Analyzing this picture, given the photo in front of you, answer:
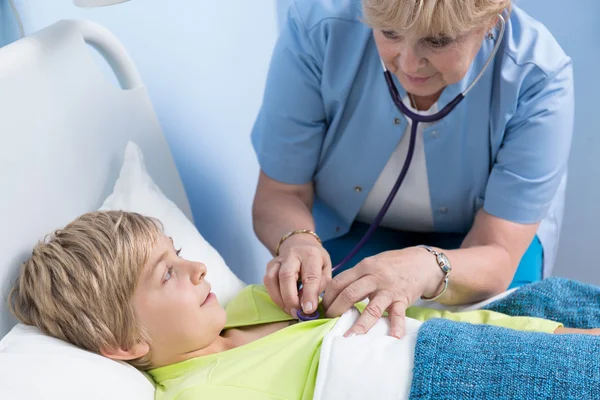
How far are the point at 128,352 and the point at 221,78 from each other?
1.17 meters

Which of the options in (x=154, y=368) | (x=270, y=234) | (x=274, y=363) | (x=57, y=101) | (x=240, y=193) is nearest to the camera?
(x=274, y=363)

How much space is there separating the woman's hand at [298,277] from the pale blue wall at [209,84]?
0.76m

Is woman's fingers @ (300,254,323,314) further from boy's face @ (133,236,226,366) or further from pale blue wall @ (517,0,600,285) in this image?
pale blue wall @ (517,0,600,285)

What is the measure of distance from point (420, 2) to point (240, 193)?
1156 mm

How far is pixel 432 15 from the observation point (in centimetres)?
144

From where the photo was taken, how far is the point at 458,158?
71.9 inches

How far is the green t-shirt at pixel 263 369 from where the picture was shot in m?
1.32

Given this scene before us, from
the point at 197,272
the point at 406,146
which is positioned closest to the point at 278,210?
the point at 406,146

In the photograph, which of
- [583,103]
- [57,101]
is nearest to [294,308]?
[57,101]

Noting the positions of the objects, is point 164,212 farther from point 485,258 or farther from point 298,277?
point 485,258

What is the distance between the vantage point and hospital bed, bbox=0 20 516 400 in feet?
4.16

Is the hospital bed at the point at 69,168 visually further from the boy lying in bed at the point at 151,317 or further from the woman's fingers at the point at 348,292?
the woman's fingers at the point at 348,292

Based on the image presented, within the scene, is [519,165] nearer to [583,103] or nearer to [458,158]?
[458,158]

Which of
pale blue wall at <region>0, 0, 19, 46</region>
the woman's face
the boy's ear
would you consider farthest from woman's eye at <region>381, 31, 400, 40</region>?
pale blue wall at <region>0, 0, 19, 46</region>
